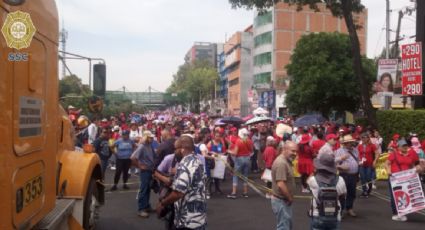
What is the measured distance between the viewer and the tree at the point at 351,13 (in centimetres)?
2303

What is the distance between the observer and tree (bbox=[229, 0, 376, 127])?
23.0m

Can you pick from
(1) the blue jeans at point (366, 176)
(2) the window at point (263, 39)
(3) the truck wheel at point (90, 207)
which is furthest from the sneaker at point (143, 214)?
(2) the window at point (263, 39)

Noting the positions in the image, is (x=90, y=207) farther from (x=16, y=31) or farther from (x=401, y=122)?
(x=401, y=122)

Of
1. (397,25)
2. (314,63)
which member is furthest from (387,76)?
(397,25)

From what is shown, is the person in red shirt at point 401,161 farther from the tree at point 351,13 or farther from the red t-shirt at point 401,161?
the tree at point 351,13

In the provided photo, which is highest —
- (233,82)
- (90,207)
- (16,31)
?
(233,82)

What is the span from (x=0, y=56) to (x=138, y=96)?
355 ft

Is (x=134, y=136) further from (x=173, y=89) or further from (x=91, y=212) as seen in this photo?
(x=173, y=89)

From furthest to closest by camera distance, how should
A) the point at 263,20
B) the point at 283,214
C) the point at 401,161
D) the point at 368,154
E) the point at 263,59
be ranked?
the point at 263,59, the point at 263,20, the point at 368,154, the point at 401,161, the point at 283,214

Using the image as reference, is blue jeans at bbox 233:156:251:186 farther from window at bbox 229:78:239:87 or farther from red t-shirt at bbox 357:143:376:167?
window at bbox 229:78:239:87

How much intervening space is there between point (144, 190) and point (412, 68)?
14.7 metres

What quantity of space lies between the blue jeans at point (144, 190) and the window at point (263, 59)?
190 feet

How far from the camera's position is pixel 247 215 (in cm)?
977

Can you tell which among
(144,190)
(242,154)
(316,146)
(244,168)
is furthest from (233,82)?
(144,190)
